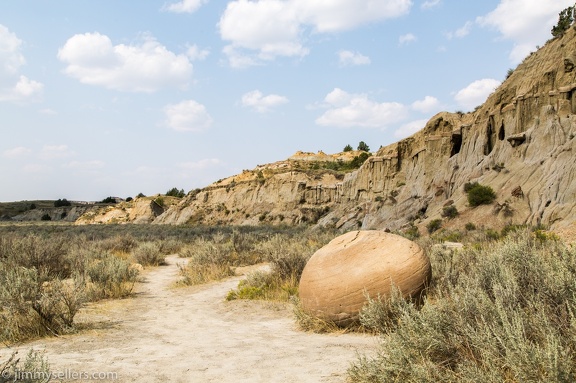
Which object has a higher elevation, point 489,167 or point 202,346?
point 489,167

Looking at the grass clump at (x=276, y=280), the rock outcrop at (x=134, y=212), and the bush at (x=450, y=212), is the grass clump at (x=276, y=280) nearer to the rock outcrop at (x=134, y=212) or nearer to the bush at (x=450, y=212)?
the bush at (x=450, y=212)

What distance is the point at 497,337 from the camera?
3602 millimetres

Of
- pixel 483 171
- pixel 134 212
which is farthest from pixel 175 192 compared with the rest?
pixel 483 171

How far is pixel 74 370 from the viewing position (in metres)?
5.59

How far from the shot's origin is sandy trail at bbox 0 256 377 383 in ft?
17.9

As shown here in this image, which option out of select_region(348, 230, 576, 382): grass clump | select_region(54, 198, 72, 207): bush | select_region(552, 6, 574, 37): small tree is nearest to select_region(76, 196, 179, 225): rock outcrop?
select_region(54, 198, 72, 207): bush

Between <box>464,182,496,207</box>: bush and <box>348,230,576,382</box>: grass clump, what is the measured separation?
23587 mm

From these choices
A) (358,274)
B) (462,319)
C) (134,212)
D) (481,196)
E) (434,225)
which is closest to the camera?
(462,319)

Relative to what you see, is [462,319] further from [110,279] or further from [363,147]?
[363,147]

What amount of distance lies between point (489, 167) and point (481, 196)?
157 inches

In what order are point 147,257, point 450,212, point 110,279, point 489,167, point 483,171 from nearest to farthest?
point 110,279 → point 147,257 → point 450,212 → point 489,167 → point 483,171

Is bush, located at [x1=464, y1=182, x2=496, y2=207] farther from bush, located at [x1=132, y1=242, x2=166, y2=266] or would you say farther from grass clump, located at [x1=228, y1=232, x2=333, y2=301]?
bush, located at [x1=132, y1=242, x2=166, y2=266]

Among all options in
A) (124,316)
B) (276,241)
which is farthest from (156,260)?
(124,316)

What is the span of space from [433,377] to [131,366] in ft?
13.0
